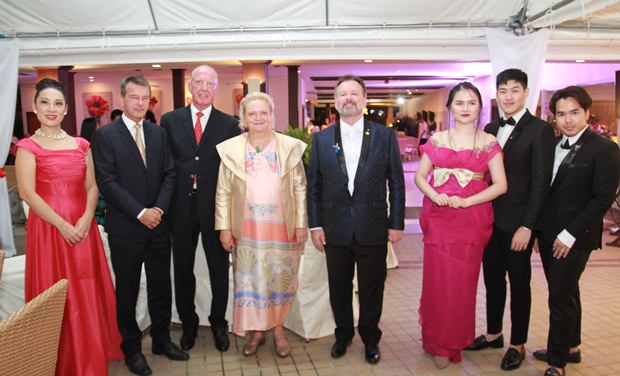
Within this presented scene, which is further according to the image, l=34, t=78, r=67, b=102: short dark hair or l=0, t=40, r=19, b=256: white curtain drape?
l=0, t=40, r=19, b=256: white curtain drape

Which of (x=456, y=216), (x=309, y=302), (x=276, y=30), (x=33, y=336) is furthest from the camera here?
(x=276, y=30)

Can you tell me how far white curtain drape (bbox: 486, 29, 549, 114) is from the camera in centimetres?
504

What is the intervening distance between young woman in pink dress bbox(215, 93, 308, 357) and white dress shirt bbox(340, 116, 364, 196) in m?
0.30

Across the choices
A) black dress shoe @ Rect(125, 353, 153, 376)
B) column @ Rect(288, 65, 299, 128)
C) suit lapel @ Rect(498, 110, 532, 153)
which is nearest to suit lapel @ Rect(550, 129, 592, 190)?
suit lapel @ Rect(498, 110, 532, 153)

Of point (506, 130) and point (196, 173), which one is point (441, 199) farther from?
point (196, 173)

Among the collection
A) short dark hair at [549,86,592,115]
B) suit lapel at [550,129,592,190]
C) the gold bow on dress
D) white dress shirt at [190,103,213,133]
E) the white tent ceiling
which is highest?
the white tent ceiling

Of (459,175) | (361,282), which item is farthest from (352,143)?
(361,282)

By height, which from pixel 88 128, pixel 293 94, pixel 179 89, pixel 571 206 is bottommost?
pixel 571 206

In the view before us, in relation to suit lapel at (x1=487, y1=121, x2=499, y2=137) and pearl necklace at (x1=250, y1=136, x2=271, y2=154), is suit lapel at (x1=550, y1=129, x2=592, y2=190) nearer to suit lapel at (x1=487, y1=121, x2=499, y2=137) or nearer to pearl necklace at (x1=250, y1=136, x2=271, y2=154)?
suit lapel at (x1=487, y1=121, x2=499, y2=137)

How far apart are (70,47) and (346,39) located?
3.01 m

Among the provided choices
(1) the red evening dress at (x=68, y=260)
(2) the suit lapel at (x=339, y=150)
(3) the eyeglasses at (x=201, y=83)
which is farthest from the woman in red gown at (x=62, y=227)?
(2) the suit lapel at (x=339, y=150)

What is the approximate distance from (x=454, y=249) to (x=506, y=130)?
811 millimetres

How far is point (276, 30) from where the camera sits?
5.56 metres

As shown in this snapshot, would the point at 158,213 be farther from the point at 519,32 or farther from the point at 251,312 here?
the point at 519,32
